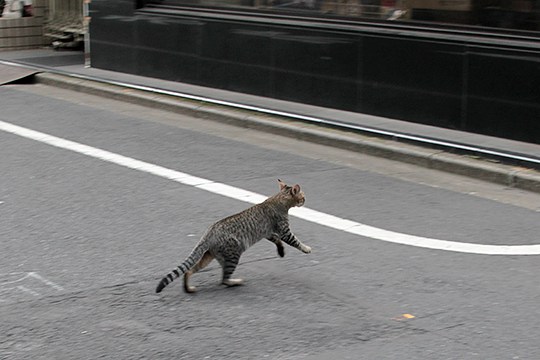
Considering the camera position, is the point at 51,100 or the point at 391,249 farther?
the point at 51,100

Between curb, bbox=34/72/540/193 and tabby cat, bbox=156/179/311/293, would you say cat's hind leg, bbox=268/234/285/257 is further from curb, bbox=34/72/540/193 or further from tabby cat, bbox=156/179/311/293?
curb, bbox=34/72/540/193

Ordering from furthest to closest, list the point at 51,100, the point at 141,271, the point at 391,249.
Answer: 1. the point at 51,100
2. the point at 391,249
3. the point at 141,271

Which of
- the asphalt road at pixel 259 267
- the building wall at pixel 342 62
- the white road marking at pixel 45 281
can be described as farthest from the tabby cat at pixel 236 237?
the building wall at pixel 342 62

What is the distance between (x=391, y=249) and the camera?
24.0 feet

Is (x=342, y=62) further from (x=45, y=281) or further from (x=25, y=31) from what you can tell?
(x=25, y=31)

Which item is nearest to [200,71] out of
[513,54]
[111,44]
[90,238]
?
[111,44]

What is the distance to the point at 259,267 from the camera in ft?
22.6

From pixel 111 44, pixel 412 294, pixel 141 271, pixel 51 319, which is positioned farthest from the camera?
pixel 111 44

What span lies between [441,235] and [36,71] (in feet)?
33.5

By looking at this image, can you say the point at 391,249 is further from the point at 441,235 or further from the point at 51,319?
the point at 51,319

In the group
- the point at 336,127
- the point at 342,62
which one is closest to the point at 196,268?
the point at 336,127

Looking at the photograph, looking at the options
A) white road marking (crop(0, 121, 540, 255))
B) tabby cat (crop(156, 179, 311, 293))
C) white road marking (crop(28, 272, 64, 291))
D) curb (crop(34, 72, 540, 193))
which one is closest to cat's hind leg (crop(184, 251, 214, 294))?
tabby cat (crop(156, 179, 311, 293))

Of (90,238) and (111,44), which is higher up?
(111,44)

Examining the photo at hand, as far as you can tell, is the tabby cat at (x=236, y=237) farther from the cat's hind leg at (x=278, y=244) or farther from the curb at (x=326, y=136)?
the curb at (x=326, y=136)
